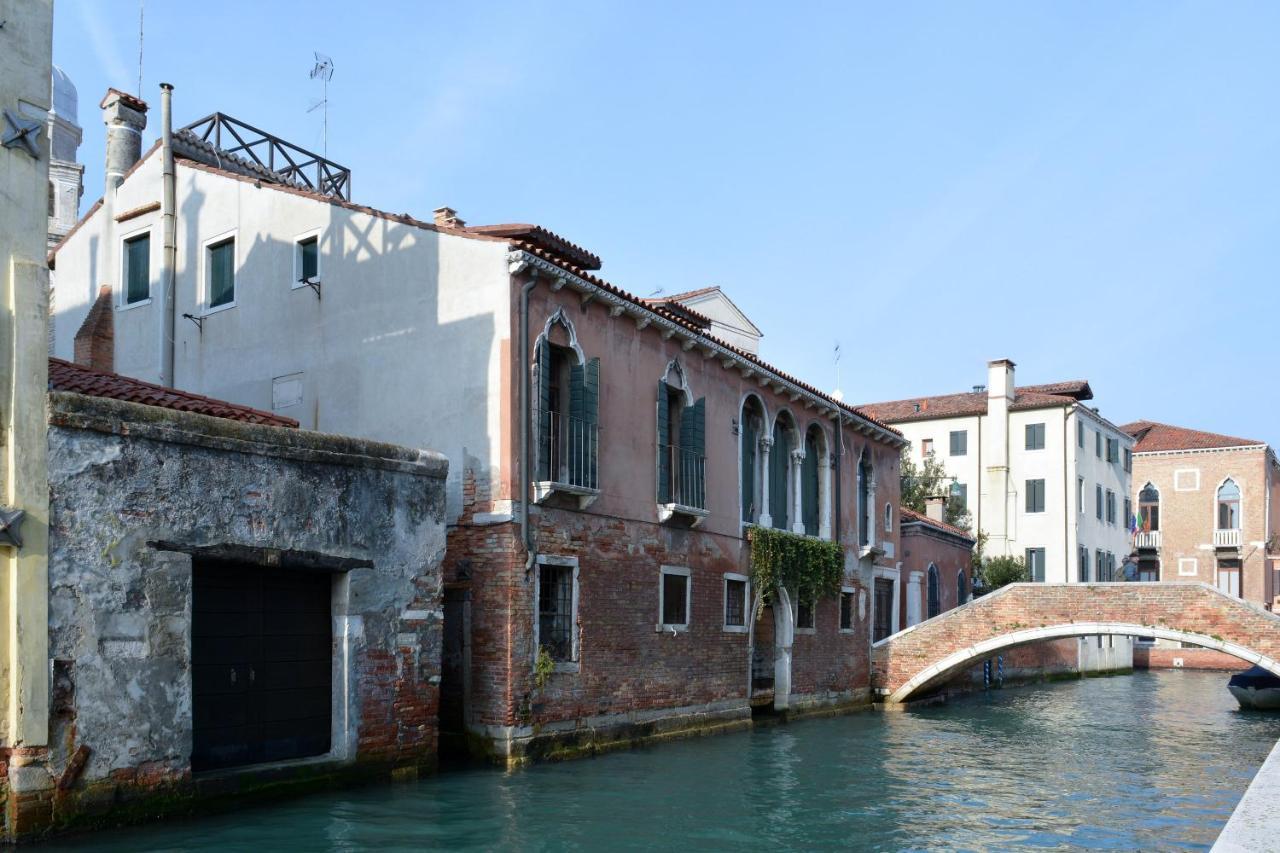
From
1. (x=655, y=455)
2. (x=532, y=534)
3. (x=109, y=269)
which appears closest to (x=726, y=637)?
(x=655, y=455)

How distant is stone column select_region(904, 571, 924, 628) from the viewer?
82.5 feet

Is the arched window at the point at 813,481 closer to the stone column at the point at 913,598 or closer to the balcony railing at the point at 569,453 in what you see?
the stone column at the point at 913,598

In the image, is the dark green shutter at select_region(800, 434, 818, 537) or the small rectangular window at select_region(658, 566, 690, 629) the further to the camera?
the dark green shutter at select_region(800, 434, 818, 537)

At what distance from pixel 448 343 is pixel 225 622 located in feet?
14.2

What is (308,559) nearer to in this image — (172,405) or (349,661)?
(349,661)

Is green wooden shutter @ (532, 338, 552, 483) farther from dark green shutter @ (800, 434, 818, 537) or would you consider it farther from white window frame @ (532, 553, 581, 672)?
dark green shutter @ (800, 434, 818, 537)

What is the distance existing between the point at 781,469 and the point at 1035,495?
19030 mm

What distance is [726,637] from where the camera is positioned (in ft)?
56.4

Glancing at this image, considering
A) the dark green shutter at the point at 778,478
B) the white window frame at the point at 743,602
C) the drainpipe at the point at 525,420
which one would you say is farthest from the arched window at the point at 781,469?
the drainpipe at the point at 525,420

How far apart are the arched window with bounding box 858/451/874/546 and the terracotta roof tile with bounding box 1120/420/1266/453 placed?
2550 cm

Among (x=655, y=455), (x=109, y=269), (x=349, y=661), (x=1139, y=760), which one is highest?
(x=109, y=269)

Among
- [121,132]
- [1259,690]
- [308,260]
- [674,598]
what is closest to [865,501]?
[674,598]

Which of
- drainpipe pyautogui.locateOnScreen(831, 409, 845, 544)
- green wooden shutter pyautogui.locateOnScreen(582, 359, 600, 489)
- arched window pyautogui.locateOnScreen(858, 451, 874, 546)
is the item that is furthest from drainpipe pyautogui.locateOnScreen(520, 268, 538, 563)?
arched window pyautogui.locateOnScreen(858, 451, 874, 546)

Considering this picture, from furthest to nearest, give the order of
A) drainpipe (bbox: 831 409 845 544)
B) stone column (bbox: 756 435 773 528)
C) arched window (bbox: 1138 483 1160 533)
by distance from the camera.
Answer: arched window (bbox: 1138 483 1160 533) < drainpipe (bbox: 831 409 845 544) < stone column (bbox: 756 435 773 528)
